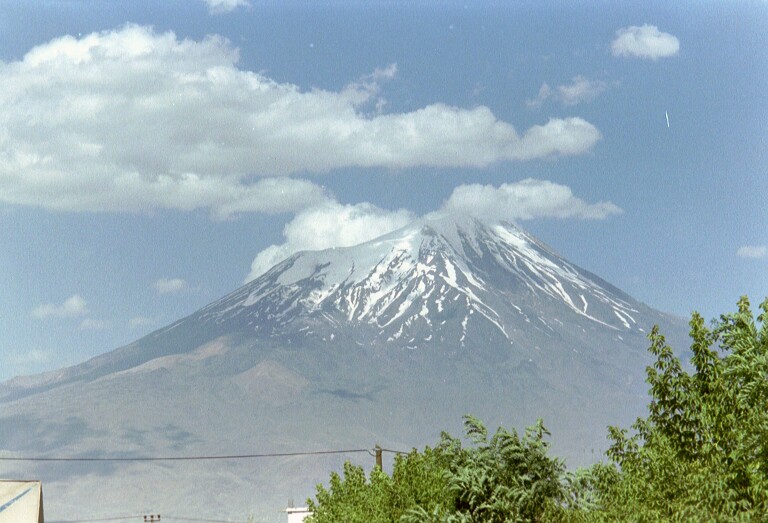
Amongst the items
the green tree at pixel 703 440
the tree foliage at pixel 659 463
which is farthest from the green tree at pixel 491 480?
the green tree at pixel 703 440

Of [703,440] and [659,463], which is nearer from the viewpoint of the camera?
[659,463]

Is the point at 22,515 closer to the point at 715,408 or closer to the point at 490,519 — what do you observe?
the point at 490,519

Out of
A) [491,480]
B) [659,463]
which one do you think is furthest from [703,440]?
[491,480]

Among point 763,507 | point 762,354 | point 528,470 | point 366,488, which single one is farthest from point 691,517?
point 366,488

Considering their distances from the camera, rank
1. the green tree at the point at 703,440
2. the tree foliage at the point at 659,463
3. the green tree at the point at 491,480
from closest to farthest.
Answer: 1. the green tree at the point at 703,440
2. the tree foliage at the point at 659,463
3. the green tree at the point at 491,480

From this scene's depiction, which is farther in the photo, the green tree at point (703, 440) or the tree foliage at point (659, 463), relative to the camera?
the tree foliage at point (659, 463)

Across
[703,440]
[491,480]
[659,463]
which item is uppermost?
[703,440]

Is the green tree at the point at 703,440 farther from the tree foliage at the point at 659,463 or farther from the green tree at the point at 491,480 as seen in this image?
the green tree at the point at 491,480

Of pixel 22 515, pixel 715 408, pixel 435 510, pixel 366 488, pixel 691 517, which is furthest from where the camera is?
pixel 22 515

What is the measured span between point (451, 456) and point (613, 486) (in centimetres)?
451

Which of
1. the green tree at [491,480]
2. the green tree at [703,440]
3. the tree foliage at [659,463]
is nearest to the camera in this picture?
the green tree at [703,440]

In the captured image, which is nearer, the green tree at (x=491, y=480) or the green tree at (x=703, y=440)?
the green tree at (x=703, y=440)

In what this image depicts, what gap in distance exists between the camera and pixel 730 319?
25344 millimetres

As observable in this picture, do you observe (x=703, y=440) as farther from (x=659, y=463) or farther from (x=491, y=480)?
(x=491, y=480)
